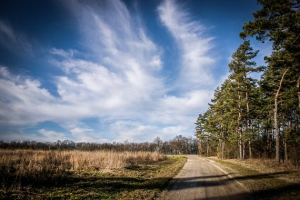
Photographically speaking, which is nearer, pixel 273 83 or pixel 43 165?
pixel 43 165

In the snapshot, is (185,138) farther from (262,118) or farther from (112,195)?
(112,195)

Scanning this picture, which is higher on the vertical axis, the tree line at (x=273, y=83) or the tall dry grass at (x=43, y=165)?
the tree line at (x=273, y=83)

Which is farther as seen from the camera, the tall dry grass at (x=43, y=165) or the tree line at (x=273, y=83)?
the tree line at (x=273, y=83)

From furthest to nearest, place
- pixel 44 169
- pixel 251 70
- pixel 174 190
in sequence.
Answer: pixel 251 70
pixel 44 169
pixel 174 190

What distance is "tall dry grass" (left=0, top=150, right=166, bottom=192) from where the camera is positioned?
9.49m

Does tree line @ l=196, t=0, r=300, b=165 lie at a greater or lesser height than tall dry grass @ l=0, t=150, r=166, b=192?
greater

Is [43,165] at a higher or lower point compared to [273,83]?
lower

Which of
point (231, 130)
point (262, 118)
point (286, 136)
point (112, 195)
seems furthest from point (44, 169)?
point (262, 118)

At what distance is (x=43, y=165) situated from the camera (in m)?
12.5

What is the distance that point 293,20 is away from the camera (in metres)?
12.4

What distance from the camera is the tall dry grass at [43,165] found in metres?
9.49

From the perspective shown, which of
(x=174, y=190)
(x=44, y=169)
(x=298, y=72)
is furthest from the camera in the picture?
(x=298, y=72)

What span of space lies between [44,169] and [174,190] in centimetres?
842

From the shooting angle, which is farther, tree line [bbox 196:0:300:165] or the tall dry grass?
tree line [bbox 196:0:300:165]
